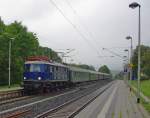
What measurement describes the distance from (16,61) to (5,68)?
275 cm

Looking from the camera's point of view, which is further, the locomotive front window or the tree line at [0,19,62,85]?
the tree line at [0,19,62,85]

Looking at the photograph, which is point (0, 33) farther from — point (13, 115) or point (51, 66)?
point (13, 115)

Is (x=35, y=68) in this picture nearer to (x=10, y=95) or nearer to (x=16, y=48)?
(x=10, y=95)

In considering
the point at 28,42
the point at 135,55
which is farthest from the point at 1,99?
the point at 135,55

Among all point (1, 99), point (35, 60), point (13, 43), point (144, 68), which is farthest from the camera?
point (144, 68)

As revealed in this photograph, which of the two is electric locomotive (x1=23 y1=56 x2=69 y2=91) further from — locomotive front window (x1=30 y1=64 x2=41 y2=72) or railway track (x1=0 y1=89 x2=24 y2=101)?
railway track (x1=0 y1=89 x2=24 y2=101)

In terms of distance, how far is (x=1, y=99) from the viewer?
31359 mm

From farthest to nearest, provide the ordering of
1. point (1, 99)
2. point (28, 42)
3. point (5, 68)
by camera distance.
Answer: point (28, 42)
point (5, 68)
point (1, 99)

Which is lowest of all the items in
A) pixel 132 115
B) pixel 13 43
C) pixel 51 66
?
pixel 132 115

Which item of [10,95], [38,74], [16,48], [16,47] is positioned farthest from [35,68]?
[16,47]

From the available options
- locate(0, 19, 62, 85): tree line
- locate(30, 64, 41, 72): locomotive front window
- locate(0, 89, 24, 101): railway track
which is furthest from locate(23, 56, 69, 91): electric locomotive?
locate(0, 19, 62, 85): tree line

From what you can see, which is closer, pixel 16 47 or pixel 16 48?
pixel 16 48

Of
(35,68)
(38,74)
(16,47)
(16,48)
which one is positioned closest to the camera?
(38,74)

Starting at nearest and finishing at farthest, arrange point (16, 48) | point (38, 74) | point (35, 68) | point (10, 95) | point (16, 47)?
1. point (10, 95)
2. point (38, 74)
3. point (35, 68)
4. point (16, 48)
5. point (16, 47)
